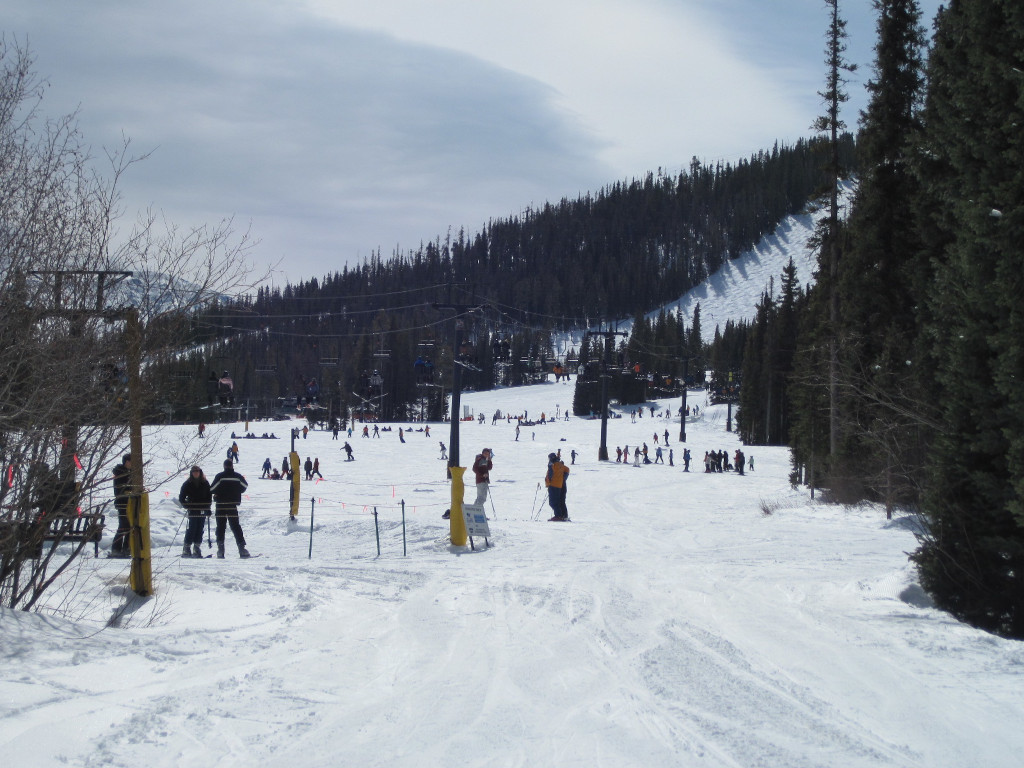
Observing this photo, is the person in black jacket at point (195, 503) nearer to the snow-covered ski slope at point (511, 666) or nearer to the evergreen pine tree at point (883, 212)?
the snow-covered ski slope at point (511, 666)

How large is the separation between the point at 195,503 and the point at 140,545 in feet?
18.0

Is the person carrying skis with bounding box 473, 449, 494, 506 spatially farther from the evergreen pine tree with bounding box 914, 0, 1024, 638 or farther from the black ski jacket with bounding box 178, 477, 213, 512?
the evergreen pine tree with bounding box 914, 0, 1024, 638

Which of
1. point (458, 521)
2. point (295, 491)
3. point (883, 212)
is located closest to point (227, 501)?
point (458, 521)

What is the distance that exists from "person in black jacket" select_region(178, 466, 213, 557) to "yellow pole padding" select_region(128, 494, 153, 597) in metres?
5.02

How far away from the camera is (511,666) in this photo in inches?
271

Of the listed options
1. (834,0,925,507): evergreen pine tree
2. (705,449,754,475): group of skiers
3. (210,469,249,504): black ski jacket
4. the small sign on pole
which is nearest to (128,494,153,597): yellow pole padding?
(210,469,249,504): black ski jacket

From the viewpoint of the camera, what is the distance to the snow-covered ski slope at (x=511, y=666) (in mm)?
4914

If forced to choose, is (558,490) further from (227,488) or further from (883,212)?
(883,212)

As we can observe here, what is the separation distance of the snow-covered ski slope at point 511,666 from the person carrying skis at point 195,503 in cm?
121

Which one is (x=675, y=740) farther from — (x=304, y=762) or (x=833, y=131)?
(x=833, y=131)

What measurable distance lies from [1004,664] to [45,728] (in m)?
6.70

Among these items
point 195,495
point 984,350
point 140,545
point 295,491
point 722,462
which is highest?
point 984,350

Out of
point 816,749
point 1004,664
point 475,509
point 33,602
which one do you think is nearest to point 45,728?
point 33,602

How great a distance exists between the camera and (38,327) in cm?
688
